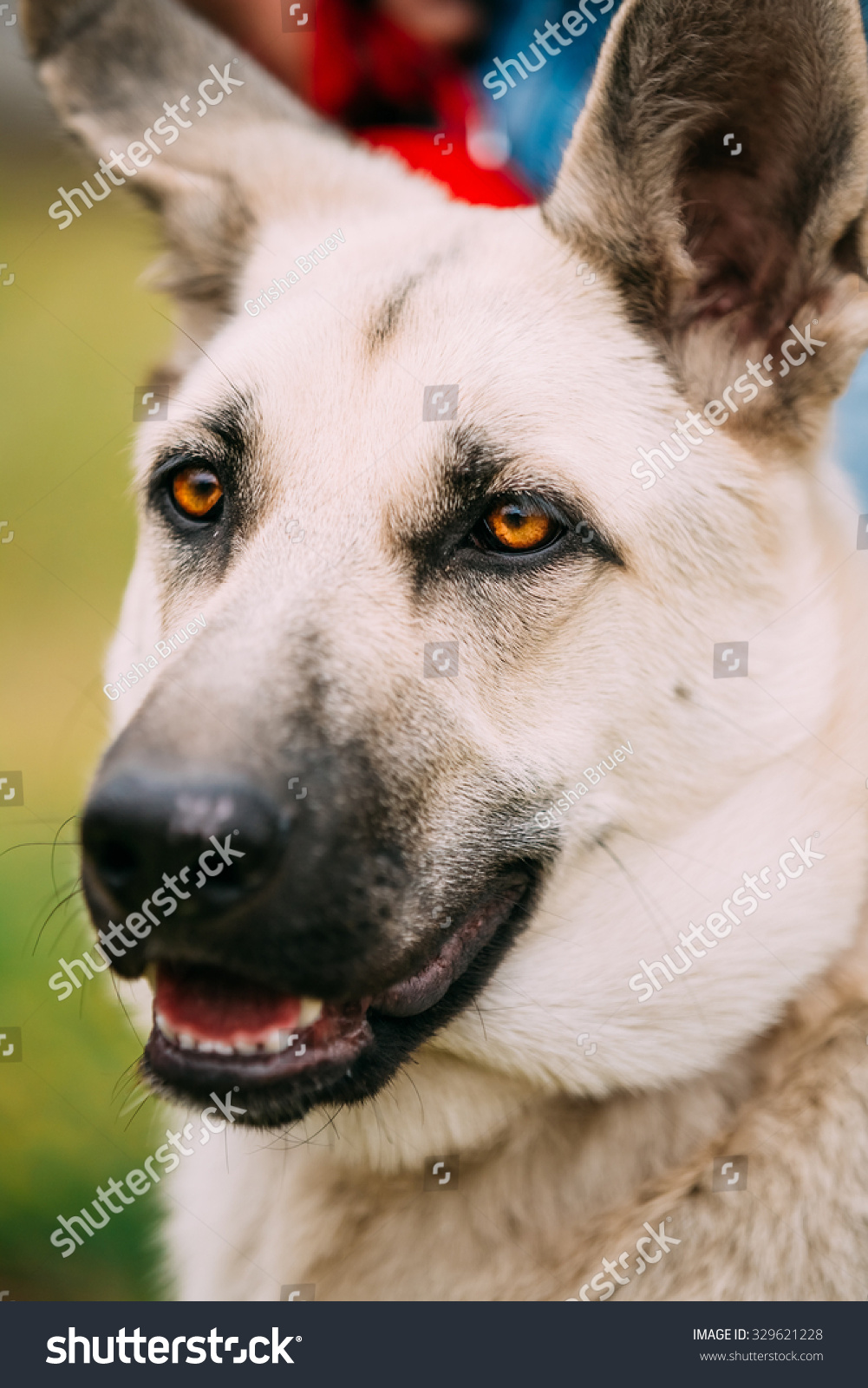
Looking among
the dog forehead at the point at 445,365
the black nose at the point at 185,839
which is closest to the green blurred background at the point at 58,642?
the dog forehead at the point at 445,365

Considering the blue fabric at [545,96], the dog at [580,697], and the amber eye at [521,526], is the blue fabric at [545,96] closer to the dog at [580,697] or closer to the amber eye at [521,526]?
the dog at [580,697]

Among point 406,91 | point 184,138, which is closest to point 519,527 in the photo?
point 184,138

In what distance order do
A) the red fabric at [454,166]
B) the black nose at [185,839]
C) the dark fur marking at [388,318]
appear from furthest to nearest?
the red fabric at [454,166] < the dark fur marking at [388,318] < the black nose at [185,839]

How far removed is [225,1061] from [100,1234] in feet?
6.60

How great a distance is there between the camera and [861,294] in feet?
6.82

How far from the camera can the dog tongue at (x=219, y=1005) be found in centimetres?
184

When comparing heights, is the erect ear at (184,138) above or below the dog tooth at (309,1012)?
above

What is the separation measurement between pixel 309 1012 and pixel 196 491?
118cm

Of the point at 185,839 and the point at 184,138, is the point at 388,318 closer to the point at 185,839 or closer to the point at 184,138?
the point at 184,138

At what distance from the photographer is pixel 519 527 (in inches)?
81.5

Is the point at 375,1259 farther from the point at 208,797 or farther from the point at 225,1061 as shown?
the point at 208,797

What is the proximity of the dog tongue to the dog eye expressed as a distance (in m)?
0.94

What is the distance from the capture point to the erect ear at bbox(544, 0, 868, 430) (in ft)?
6.47

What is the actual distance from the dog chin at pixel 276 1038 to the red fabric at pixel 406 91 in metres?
2.49
